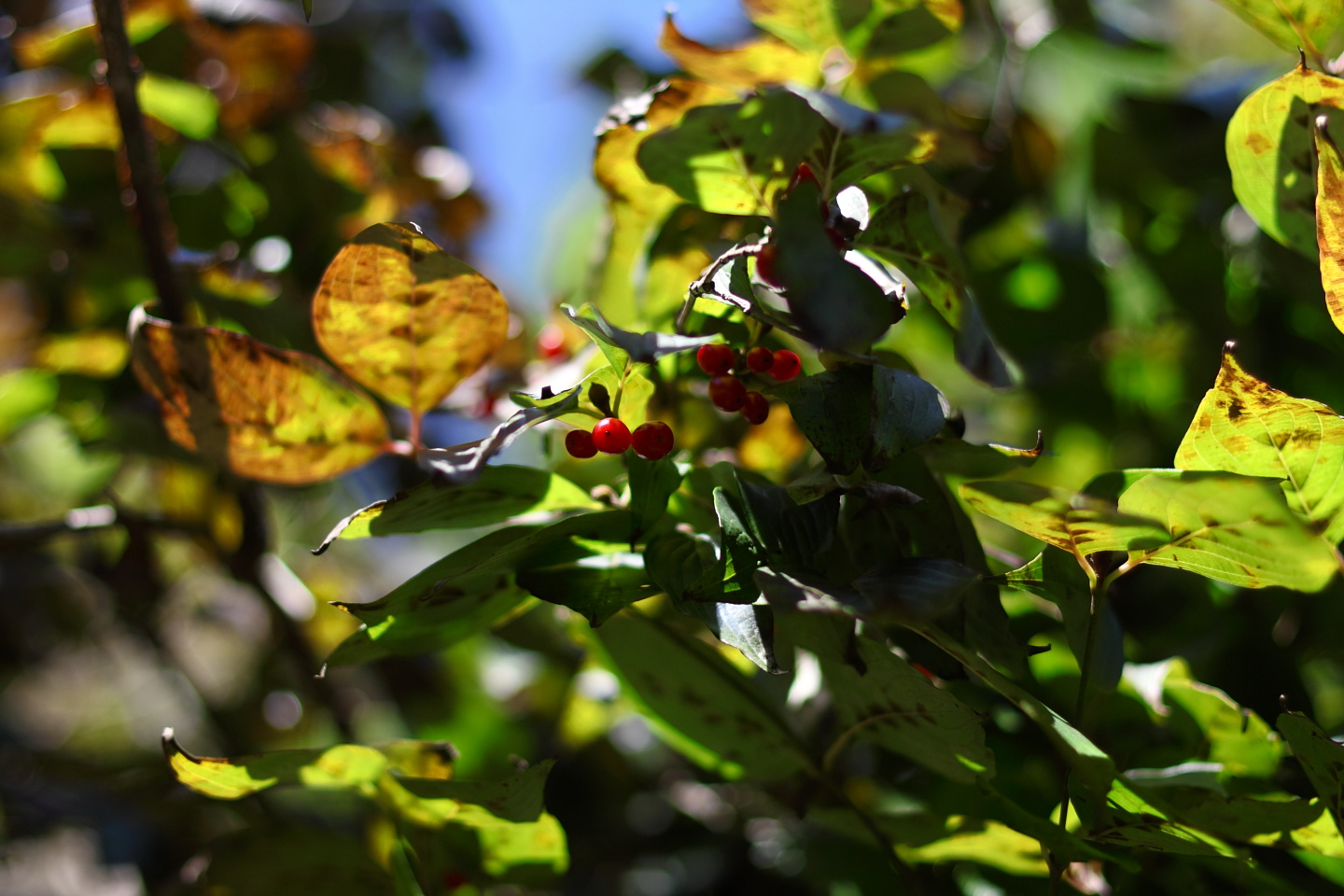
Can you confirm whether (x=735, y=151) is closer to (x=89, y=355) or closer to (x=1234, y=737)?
(x=1234, y=737)

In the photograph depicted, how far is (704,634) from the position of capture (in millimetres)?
609

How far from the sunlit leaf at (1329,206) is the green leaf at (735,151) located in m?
0.24

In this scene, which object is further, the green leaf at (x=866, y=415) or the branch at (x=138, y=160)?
the branch at (x=138, y=160)

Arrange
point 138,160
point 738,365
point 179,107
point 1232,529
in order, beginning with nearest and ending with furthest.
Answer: point 1232,529 < point 738,365 < point 138,160 < point 179,107

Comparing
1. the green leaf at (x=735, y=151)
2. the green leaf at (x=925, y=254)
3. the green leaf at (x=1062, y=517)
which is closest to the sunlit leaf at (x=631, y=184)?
the green leaf at (x=735, y=151)

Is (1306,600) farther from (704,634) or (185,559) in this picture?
(185,559)

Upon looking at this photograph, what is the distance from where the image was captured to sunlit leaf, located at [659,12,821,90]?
62cm

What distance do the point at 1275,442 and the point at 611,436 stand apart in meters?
0.30

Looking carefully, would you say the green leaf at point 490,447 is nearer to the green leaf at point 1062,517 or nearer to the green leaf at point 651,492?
the green leaf at point 651,492

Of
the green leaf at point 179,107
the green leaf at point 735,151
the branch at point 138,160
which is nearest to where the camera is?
the green leaf at point 735,151

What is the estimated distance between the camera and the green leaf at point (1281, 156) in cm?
48

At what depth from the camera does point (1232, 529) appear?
368 millimetres

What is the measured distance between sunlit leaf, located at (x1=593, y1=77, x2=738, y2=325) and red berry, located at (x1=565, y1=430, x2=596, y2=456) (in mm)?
151

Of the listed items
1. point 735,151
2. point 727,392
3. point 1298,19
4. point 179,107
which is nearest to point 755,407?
point 727,392
